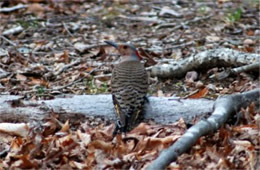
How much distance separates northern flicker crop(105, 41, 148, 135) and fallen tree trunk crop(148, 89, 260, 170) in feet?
2.76

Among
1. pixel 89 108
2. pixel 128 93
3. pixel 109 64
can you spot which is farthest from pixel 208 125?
pixel 109 64

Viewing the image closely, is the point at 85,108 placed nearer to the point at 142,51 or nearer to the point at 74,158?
the point at 74,158

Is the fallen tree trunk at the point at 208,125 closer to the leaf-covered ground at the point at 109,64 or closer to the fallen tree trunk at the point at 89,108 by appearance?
the leaf-covered ground at the point at 109,64

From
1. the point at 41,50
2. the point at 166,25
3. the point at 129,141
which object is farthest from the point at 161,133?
the point at 166,25

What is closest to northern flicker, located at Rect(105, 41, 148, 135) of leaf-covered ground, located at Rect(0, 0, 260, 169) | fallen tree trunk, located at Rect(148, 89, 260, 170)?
leaf-covered ground, located at Rect(0, 0, 260, 169)

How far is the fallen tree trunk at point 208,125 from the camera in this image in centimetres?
497

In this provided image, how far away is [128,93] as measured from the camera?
6391 millimetres

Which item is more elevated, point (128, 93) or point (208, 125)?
point (208, 125)

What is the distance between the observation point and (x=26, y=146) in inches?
229

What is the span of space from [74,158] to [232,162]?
1.50 metres

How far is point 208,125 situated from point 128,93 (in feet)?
3.91

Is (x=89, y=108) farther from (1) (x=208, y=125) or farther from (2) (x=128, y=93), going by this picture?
(1) (x=208, y=125)

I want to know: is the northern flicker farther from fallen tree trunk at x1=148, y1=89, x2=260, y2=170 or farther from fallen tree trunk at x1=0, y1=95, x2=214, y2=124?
fallen tree trunk at x1=148, y1=89, x2=260, y2=170

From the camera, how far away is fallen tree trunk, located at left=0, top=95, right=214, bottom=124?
21.0ft
